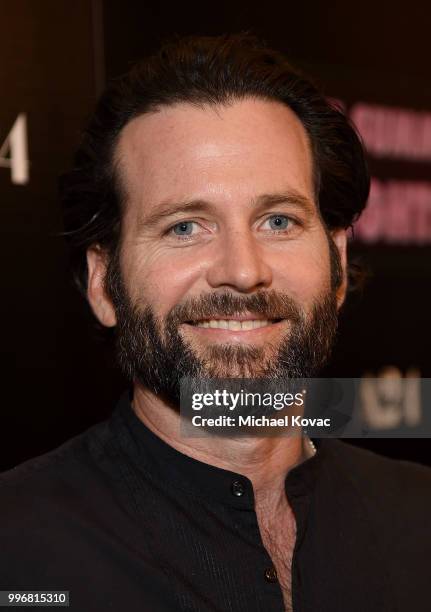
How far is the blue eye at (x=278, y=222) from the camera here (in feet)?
4.59

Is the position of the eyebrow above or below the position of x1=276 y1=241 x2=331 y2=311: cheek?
above

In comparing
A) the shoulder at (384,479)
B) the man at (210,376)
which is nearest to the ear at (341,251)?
the man at (210,376)

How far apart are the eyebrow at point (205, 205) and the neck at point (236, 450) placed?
12.9 inches

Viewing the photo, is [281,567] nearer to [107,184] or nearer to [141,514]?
[141,514]

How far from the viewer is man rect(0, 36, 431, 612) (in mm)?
1236

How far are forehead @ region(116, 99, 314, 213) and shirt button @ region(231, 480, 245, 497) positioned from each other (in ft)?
1.59

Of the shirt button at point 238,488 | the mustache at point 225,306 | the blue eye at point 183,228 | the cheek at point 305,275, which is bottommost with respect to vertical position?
the shirt button at point 238,488

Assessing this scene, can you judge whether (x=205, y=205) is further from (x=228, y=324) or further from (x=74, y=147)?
(x=74, y=147)

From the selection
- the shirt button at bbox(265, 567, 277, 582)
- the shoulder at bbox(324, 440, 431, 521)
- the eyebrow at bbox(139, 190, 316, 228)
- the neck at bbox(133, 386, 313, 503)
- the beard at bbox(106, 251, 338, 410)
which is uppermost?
the eyebrow at bbox(139, 190, 316, 228)

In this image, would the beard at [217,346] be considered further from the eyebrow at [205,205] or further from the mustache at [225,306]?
the eyebrow at [205,205]

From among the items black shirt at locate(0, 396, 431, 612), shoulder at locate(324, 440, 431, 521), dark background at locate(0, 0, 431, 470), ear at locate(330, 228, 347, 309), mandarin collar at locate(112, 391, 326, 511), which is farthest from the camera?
dark background at locate(0, 0, 431, 470)

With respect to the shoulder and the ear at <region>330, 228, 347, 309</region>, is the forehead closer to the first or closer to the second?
the ear at <region>330, 228, 347, 309</region>

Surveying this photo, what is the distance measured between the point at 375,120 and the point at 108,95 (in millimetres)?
1043

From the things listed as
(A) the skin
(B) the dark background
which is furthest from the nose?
(B) the dark background
